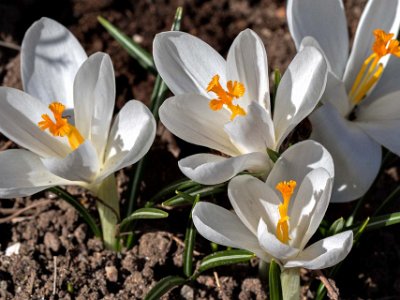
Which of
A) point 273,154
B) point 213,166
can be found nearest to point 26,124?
point 213,166

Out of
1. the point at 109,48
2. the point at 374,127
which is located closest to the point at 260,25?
the point at 109,48

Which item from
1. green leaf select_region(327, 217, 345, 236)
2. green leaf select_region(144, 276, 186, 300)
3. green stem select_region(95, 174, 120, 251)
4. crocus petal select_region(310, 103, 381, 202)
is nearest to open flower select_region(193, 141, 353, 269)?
green leaf select_region(327, 217, 345, 236)

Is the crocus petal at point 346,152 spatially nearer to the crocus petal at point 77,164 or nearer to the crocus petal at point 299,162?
the crocus petal at point 299,162

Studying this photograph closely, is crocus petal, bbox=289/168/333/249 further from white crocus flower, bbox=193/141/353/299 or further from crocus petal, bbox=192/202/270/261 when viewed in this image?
crocus petal, bbox=192/202/270/261

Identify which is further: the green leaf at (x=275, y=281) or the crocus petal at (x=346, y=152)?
the crocus petal at (x=346, y=152)

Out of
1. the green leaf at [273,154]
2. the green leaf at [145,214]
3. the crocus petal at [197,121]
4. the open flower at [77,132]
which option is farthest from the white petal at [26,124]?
the green leaf at [273,154]

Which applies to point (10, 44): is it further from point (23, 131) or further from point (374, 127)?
point (374, 127)

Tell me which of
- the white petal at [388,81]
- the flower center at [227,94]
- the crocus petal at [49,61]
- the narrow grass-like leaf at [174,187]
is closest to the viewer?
the flower center at [227,94]
